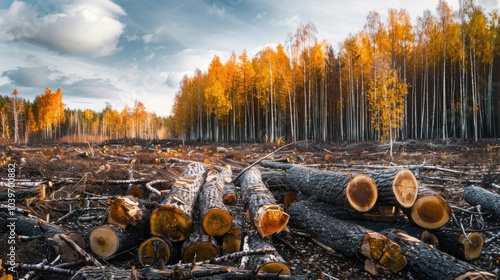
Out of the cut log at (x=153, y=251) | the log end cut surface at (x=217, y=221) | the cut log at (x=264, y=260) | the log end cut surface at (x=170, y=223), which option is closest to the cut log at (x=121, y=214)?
the log end cut surface at (x=170, y=223)

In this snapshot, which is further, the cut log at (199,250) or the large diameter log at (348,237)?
the cut log at (199,250)

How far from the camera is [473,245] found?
4320 millimetres

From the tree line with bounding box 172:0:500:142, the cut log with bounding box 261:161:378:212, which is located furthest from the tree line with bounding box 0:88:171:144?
the cut log with bounding box 261:161:378:212

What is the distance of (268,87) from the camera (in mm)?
31125

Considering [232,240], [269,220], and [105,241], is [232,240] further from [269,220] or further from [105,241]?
[105,241]

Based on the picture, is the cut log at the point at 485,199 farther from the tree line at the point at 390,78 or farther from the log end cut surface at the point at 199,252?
the tree line at the point at 390,78

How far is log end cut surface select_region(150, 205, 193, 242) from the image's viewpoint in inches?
169

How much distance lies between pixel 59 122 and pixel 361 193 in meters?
65.3

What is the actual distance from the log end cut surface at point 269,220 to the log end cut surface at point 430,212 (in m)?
2.11

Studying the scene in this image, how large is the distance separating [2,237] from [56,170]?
5804 mm

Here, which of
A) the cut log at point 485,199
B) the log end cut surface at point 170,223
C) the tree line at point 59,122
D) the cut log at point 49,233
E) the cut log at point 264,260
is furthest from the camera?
the tree line at point 59,122

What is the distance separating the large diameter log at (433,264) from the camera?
3.31 metres

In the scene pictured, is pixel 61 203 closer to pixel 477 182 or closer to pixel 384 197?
pixel 384 197

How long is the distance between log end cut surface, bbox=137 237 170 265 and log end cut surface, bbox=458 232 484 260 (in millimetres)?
4274
